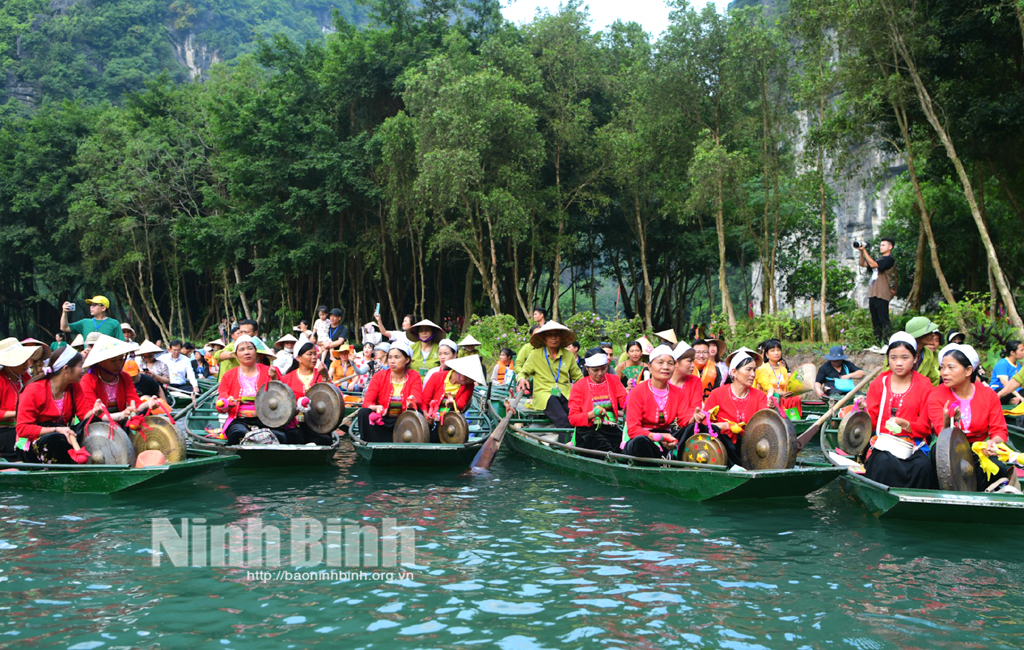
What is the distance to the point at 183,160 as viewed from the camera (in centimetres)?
3203

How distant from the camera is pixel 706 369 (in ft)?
34.3

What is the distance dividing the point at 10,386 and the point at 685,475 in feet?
20.2

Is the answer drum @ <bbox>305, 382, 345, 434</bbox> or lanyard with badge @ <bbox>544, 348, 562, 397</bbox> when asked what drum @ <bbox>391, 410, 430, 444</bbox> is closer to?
drum @ <bbox>305, 382, 345, 434</bbox>

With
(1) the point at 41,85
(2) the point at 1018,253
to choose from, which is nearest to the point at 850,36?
(2) the point at 1018,253

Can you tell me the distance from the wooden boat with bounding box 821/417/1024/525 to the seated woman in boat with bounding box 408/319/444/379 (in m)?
6.39

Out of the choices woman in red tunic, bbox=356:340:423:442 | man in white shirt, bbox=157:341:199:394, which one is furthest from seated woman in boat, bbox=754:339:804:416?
man in white shirt, bbox=157:341:199:394

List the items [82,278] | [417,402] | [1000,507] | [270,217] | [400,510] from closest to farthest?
[1000,507]
[400,510]
[417,402]
[270,217]
[82,278]

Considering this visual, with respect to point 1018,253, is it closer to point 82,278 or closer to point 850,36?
point 850,36

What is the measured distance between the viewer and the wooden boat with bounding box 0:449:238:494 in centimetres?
730

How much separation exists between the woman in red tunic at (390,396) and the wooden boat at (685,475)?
1.57 m

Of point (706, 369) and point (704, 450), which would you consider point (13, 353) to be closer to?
point (704, 450)

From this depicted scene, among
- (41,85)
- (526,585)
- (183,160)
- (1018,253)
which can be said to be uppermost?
(41,85)

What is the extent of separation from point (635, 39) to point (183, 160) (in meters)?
17.7

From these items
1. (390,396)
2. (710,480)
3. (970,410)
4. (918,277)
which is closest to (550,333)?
(390,396)
